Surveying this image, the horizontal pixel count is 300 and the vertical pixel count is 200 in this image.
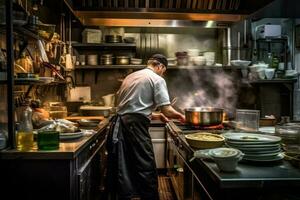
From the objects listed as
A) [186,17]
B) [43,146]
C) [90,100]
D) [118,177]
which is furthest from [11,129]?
[90,100]

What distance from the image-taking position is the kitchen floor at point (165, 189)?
3942 mm

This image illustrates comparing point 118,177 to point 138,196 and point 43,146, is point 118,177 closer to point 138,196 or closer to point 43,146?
point 138,196

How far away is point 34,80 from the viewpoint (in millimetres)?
2361

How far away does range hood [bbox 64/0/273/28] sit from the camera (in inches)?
150

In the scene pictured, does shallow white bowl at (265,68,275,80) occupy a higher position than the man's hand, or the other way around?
shallow white bowl at (265,68,275,80)

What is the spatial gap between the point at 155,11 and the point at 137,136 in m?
1.47

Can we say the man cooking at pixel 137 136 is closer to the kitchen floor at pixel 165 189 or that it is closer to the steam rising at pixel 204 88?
the kitchen floor at pixel 165 189

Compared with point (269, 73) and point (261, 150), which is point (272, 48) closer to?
point (269, 73)

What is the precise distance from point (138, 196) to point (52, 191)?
1.74 m

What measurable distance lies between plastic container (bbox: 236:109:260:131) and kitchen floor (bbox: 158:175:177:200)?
1498 millimetres

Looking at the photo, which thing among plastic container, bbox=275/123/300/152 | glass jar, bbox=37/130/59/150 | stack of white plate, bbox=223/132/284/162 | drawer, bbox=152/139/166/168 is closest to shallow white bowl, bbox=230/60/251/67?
drawer, bbox=152/139/166/168

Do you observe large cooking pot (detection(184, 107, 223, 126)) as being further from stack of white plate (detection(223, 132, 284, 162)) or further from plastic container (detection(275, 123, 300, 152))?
stack of white plate (detection(223, 132, 284, 162))

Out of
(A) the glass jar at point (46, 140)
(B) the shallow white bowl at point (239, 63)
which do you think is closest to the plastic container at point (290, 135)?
(A) the glass jar at point (46, 140)

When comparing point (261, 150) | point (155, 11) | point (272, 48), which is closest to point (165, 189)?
point (155, 11)
